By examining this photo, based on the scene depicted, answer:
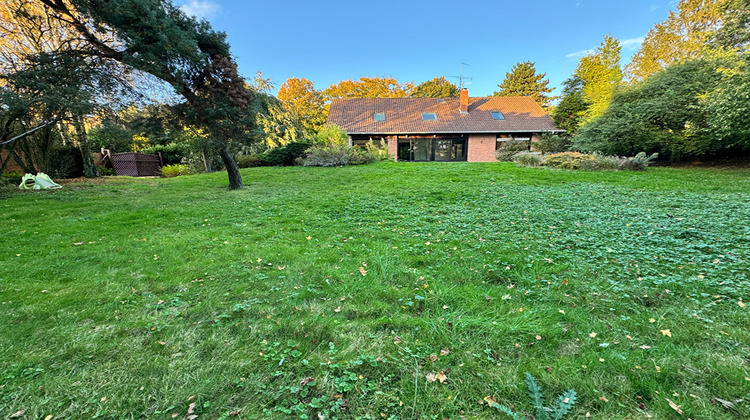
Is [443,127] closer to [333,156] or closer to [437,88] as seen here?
[333,156]

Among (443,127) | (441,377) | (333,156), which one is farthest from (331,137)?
(441,377)

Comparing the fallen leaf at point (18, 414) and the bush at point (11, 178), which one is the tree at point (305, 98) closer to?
the bush at point (11, 178)

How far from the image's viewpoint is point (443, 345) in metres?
1.76

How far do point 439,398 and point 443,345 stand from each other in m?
0.40

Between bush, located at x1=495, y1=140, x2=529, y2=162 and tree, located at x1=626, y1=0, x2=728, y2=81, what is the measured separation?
27.3ft

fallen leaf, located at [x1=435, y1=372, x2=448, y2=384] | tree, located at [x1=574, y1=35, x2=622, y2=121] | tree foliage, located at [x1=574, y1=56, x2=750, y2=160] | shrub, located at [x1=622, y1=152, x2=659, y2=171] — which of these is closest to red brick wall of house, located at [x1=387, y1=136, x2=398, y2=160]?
tree foliage, located at [x1=574, y1=56, x2=750, y2=160]

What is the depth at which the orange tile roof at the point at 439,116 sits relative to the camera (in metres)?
18.2

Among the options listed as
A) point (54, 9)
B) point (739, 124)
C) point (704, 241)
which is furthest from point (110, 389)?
point (739, 124)

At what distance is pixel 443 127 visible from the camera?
60.6ft

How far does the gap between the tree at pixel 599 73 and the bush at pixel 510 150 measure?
3.44 metres

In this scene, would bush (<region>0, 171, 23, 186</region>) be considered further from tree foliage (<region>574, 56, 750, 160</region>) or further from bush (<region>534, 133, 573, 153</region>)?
bush (<region>534, 133, 573, 153</region>)

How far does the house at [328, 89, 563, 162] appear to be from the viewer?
714 inches

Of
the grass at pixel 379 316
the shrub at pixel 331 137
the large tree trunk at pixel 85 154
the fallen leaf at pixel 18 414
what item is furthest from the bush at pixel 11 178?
the fallen leaf at pixel 18 414

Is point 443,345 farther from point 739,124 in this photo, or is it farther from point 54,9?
point 739,124
